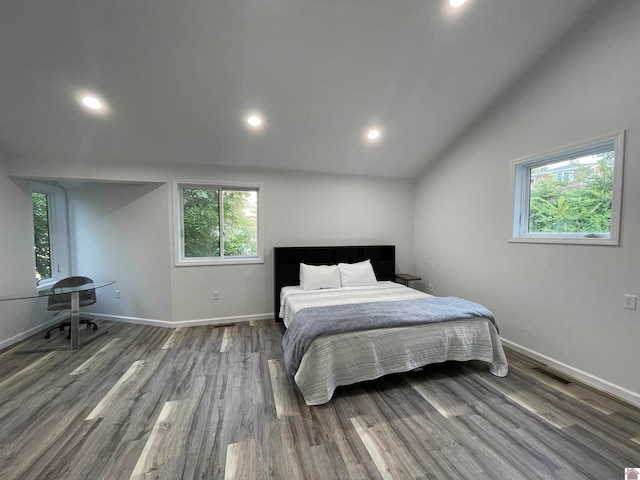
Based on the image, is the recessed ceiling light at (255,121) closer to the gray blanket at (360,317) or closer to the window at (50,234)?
the gray blanket at (360,317)

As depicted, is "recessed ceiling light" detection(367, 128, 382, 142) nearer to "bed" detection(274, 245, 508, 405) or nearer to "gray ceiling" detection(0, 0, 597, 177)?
"gray ceiling" detection(0, 0, 597, 177)

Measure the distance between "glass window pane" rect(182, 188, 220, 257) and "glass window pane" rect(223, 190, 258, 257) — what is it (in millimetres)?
142

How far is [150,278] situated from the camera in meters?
3.62

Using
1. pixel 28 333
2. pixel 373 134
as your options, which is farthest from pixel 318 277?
pixel 28 333

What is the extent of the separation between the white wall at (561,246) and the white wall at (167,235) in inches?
74.4

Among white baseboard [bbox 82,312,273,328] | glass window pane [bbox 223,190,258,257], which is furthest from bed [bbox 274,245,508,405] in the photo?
glass window pane [bbox 223,190,258,257]

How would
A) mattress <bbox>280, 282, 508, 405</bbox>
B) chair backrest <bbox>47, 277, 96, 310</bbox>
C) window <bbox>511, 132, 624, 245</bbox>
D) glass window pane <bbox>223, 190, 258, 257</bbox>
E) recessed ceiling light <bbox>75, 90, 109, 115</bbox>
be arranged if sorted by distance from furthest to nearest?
glass window pane <bbox>223, 190, 258, 257</bbox> → chair backrest <bbox>47, 277, 96, 310</bbox> → recessed ceiling light <bbox>75, 90, 109, 115</bbox> → window <bbox>511, 132, 624, 245</bbox> → mattress <bbox>280, 282, 508, 405</bbox>

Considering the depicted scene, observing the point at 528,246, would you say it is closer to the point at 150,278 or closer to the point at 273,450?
the point at 273,450

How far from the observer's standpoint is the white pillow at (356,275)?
377 cm

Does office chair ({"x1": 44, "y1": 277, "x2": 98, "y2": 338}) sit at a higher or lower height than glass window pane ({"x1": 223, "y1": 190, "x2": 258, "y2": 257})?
lower

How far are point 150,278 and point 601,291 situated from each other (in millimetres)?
4988

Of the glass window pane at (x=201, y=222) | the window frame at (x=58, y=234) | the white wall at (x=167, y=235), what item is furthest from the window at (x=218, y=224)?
the window frame at (x=58, y=234)

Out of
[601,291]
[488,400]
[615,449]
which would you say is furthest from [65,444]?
[601,291]

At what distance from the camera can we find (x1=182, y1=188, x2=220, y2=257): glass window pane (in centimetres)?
377
